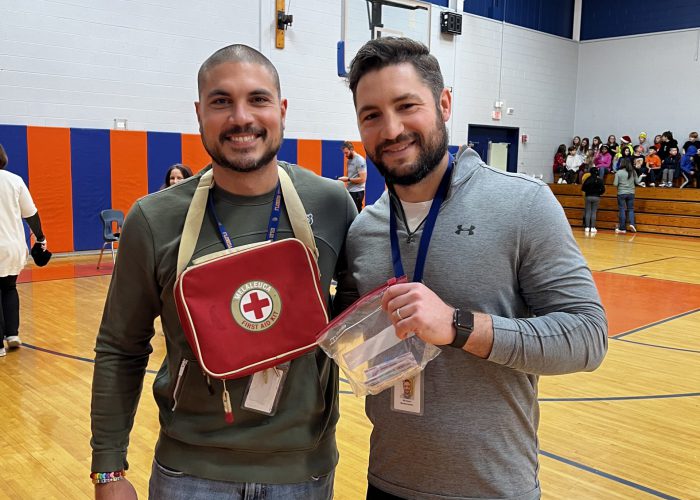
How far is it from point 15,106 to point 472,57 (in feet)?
36.0

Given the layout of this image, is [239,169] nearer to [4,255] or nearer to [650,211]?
[4,255]

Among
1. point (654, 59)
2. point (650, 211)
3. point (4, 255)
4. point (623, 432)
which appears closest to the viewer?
point (623, 432)

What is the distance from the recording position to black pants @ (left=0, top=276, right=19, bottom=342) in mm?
5535

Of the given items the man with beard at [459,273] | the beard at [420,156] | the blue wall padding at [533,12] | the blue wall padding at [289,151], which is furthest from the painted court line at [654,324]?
the blue wall padding at [533,12]

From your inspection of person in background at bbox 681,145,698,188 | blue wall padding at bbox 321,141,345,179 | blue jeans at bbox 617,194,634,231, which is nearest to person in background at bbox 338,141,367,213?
blue wall padding at bbox 321,141,345,179

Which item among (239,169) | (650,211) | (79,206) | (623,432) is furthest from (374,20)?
(239,169)

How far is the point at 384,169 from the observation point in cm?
160

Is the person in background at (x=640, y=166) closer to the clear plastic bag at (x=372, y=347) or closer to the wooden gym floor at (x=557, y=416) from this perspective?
the wooden gym floor at (x=557, y=416)

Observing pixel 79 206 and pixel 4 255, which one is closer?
pixel 4 255

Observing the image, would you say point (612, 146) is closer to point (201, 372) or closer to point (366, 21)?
point (366, 21)

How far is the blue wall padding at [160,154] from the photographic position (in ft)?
36.7

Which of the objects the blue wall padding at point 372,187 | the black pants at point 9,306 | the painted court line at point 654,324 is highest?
the blue wall padding at point 372,187

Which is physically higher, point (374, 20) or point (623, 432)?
point (374, 20)

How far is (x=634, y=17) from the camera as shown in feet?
60.4
